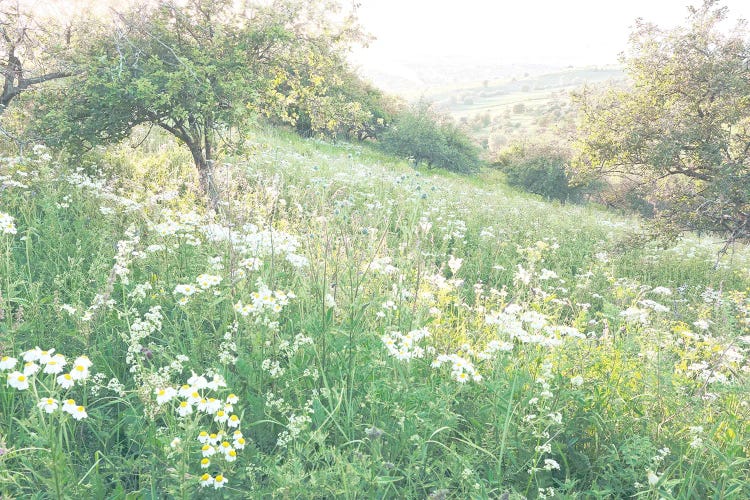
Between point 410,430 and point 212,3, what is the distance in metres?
6.12

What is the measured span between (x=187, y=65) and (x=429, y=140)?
2578cm

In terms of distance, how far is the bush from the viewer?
35.3m

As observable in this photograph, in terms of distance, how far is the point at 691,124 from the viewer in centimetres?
866

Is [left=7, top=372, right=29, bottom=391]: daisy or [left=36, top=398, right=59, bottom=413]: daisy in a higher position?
[left=7, top=372, right=29, bottom=391]: daisy

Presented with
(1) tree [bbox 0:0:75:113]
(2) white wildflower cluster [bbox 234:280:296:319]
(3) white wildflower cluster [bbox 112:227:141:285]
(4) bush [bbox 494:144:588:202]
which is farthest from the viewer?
(4) bush [bbox 494:144:588:202]

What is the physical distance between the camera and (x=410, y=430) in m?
2.31

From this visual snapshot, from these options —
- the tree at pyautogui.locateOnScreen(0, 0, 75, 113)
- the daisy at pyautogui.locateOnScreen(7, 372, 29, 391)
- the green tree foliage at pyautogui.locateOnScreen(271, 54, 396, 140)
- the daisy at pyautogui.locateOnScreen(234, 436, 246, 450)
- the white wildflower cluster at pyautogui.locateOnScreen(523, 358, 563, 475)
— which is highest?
the tree at pyautogui.locateOnScreen(0, 0, 75, 113)

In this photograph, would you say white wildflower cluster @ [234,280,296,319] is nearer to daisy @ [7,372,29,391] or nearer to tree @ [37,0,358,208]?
daisy @ [7,372,29,391]

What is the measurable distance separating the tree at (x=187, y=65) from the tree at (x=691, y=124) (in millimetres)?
7003

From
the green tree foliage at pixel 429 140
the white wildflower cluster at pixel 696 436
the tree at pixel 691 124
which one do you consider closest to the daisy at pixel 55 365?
the white wildflower cluster at pixel 696 436

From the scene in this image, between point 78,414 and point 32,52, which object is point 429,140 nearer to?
point 32,52

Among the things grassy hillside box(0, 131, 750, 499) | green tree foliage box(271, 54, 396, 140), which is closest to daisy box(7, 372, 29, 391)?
grassy hillside box(0, 131, 750, 499)

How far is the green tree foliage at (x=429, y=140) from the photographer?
29.8 metres

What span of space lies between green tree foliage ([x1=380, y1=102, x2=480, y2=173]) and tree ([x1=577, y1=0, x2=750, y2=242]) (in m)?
18.4
